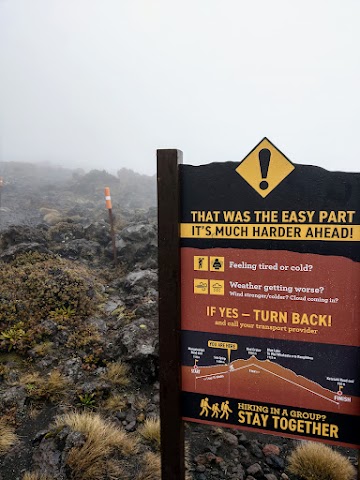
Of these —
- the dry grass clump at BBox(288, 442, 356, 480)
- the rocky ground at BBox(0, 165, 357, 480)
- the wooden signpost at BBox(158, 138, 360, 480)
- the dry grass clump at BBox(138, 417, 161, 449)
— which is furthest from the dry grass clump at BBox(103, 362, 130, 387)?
the wooden signpost at BBox(158, 138, 360, 480)

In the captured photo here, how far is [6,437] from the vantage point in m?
4.95

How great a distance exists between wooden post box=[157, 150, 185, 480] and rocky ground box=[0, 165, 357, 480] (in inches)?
70.7

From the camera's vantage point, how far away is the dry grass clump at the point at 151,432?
5.12 meters

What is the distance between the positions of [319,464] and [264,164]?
14.0 feet

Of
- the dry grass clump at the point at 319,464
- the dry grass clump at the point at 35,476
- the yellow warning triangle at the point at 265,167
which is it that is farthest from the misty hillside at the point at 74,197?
the yellow warning triangle at the point at 265,167

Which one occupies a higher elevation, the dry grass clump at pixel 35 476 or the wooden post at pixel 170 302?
the wooden post at pixel 170 302

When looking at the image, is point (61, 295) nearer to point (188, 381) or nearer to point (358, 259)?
point (188, 381)

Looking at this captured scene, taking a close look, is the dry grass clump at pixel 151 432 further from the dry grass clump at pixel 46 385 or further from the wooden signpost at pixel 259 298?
the wooden signpost at pixel 259 298

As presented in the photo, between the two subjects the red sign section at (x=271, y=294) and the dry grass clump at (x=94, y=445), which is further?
Answer: the dry grass clump at (x=94, y=445)

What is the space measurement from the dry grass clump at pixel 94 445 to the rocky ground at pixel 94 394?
0.5 inches

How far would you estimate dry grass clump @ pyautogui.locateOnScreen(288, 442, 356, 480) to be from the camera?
453 centimetres

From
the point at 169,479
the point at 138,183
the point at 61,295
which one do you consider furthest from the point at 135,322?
the point at 138,183

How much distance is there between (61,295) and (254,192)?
748 centimetres

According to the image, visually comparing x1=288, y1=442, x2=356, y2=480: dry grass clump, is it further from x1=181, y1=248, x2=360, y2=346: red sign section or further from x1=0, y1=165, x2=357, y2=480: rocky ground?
x1=181, y1=248, x2=360, y2=346: red sign section
